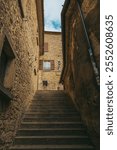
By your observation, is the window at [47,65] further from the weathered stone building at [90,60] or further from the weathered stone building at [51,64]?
the weathered stone building at [90,60]

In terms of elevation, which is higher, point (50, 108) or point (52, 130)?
point (50, 108)

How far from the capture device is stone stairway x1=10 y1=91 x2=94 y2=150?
4383mm

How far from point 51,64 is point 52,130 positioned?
588 inches

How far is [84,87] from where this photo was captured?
4809mm

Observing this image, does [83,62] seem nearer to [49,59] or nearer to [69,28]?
[69,28]

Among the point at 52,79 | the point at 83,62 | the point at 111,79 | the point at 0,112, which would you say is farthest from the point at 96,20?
the point at 52,79

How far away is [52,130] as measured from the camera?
4.93 metres

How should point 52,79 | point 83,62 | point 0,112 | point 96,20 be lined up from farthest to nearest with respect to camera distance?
point 52,79
point 83,62
point 96,20
point 0,112

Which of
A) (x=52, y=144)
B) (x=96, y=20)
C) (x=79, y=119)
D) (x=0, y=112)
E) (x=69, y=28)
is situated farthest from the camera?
(x=69, y=28)

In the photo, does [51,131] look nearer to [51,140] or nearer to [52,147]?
[51,140]

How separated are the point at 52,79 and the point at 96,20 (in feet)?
50.4

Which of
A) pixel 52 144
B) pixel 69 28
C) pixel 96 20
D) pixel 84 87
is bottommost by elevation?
pixel 52 144

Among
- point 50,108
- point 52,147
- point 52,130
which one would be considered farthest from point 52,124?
point 50,108

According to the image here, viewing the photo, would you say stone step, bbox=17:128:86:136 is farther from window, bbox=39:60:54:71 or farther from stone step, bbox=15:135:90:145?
window, bbox=39:60:54:71
